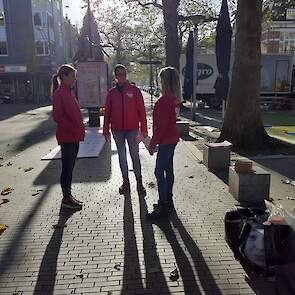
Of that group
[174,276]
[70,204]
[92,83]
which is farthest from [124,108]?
[92,83]

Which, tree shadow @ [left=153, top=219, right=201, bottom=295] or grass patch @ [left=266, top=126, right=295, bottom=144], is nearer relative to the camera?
tree shadow @ [left=153, top=219, right=201, bottom=295]

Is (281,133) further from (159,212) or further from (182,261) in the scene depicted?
(182,261)

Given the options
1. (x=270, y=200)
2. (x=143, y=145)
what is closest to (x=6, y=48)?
(x=143, y=145)

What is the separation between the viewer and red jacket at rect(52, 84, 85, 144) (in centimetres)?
508

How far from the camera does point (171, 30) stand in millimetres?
21344

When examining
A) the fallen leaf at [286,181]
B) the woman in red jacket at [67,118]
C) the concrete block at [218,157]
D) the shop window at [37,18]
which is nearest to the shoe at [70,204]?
the woman in red jacket at [67,118]

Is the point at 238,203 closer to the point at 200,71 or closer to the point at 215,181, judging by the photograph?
the point at 215,181

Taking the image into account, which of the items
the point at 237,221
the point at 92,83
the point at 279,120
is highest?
the point at 92,83

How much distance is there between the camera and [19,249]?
4109 mm

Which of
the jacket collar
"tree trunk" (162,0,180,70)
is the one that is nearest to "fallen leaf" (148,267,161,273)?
the jacket collar

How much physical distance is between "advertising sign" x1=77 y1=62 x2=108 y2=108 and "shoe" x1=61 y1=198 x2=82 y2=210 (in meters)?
10.1

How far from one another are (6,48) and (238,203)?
45254mm

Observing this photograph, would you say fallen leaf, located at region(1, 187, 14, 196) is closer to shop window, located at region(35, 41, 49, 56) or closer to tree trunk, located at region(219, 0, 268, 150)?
tree trunk, located at region(219, 0, 268, 150)

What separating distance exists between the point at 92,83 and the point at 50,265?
11.9 meters
